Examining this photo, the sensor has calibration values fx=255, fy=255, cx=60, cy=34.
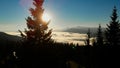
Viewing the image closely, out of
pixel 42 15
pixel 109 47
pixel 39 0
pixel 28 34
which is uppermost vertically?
pixel 39 0

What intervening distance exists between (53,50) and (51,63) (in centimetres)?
154

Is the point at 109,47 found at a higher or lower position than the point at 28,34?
lower

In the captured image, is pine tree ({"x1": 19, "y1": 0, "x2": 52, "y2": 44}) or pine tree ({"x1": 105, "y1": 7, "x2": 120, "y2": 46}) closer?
pine tree ({"x1": 19, "y1": 0, "x2": 52, "y2": 44})

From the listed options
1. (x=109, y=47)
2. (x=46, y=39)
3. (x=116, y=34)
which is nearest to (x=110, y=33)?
(x=116, y=34)

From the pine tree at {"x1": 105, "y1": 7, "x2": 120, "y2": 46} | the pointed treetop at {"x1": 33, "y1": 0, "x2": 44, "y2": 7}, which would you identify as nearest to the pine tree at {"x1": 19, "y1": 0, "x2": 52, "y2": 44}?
the pointed treetop at {"x1": 33, "y1": 0, "x2": 44, "y2": 7}

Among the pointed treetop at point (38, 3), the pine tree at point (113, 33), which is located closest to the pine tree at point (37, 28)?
the pointed treetop at point (38, 3)

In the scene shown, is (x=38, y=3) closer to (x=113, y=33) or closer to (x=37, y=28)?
(x=37, y=28)

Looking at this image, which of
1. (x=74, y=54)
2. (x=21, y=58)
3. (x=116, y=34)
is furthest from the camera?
(x=116, y=34)

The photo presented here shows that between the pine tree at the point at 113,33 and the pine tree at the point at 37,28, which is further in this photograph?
the pine tree at the point at 113,33

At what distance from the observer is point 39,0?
44.5 m

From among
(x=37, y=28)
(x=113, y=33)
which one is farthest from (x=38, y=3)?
(x=113, y=33)

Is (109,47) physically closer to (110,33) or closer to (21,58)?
(21,58)

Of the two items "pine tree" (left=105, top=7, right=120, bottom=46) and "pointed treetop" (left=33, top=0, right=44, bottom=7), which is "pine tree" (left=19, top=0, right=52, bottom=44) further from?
"pine tree" (left=105, top=7, right=120, bottom=46)

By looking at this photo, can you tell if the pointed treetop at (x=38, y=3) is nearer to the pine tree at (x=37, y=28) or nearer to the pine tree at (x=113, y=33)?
the pine tree at (x=37, y=28)
